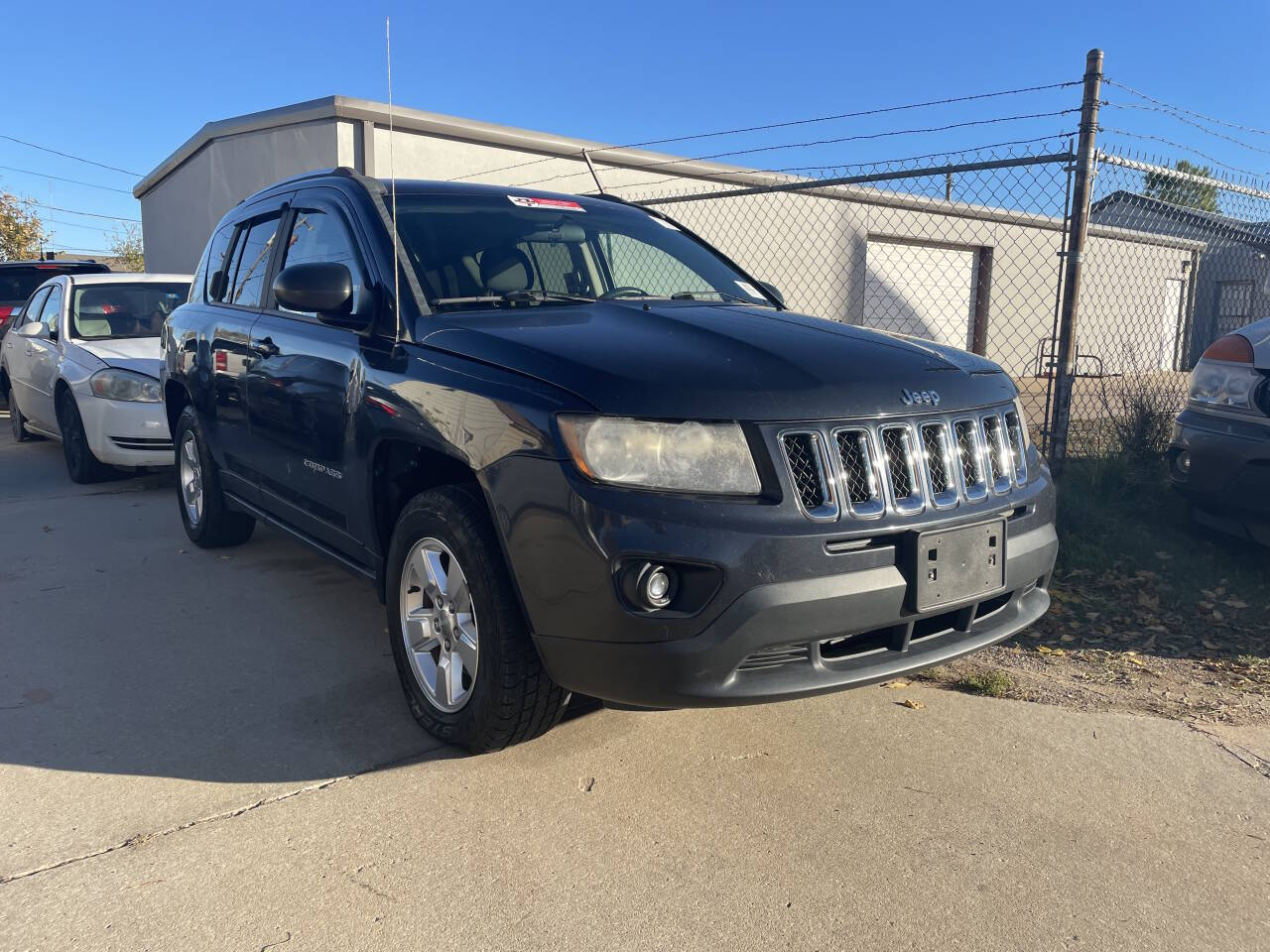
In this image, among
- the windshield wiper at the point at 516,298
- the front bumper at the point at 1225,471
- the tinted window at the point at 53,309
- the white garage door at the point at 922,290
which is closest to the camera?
the windshield wiper at the point at 516,298

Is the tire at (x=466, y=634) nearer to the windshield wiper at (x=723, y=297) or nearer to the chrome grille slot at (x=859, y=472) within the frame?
the chrome grille slot at (x=859, y=472)

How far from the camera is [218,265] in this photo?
5.17 m

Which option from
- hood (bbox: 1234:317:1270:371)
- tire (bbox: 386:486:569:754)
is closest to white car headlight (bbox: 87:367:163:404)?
tire (bbox: 386:486:569:754)

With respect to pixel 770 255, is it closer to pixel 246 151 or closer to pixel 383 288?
pixel 246 151

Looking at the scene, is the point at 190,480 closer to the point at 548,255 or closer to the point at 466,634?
the point at 548,255

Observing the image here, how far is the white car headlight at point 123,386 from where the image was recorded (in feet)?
23.6

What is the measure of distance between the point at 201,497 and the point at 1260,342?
526 cm

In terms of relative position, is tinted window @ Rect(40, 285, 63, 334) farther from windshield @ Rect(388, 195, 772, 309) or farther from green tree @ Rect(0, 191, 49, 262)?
green tree @ Rect(0, 191, 49, 262)

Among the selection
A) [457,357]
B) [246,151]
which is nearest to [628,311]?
[457,357]

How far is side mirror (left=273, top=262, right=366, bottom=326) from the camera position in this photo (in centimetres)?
323

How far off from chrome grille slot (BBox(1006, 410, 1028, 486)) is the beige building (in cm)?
663

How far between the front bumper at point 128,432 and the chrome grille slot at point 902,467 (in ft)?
19.8

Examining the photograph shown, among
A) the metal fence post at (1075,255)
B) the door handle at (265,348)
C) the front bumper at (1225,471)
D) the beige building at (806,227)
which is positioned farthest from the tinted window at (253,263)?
the beige building at (806,227)

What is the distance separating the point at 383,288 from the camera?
11.0ft
